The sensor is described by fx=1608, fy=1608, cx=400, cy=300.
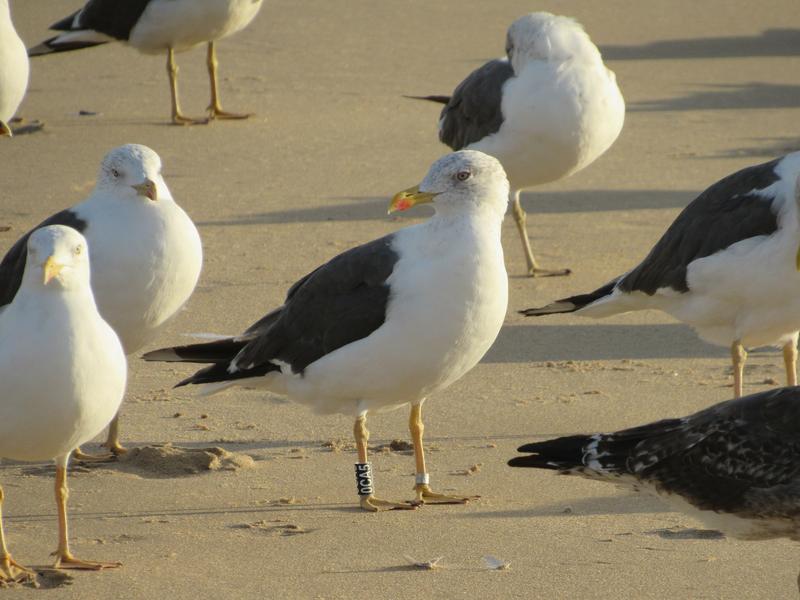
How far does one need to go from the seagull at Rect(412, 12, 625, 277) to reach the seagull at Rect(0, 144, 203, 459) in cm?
370

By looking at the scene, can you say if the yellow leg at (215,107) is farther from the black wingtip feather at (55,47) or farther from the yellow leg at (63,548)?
the yellow leg at (63,548)

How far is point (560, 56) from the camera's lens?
10547 mm

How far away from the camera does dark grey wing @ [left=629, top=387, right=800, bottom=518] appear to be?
5.57 m

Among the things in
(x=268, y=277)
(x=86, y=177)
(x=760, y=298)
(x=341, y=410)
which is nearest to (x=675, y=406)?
(x=760, y=298)

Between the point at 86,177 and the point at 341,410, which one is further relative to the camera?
the point at 86,177

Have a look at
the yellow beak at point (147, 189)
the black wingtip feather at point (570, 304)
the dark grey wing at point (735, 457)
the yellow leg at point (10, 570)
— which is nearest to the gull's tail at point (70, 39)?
the black wingtip feather at point (570, 304)

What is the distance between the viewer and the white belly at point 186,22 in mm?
15133

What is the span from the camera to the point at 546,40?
10.5m

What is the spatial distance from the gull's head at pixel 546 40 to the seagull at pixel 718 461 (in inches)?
198

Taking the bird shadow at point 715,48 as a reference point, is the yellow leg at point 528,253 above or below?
below

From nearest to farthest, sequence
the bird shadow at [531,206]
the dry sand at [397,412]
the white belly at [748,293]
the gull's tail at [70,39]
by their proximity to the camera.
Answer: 1. the dry sand at [397,412]
2. the white belly at [748,293]
3. the bird shadow at [531,206]
4. the gull's tail at [70,39]

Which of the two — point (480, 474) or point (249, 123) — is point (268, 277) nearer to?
point (480, 474)

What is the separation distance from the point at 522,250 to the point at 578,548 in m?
5.19

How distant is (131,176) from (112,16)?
8.91 meters
